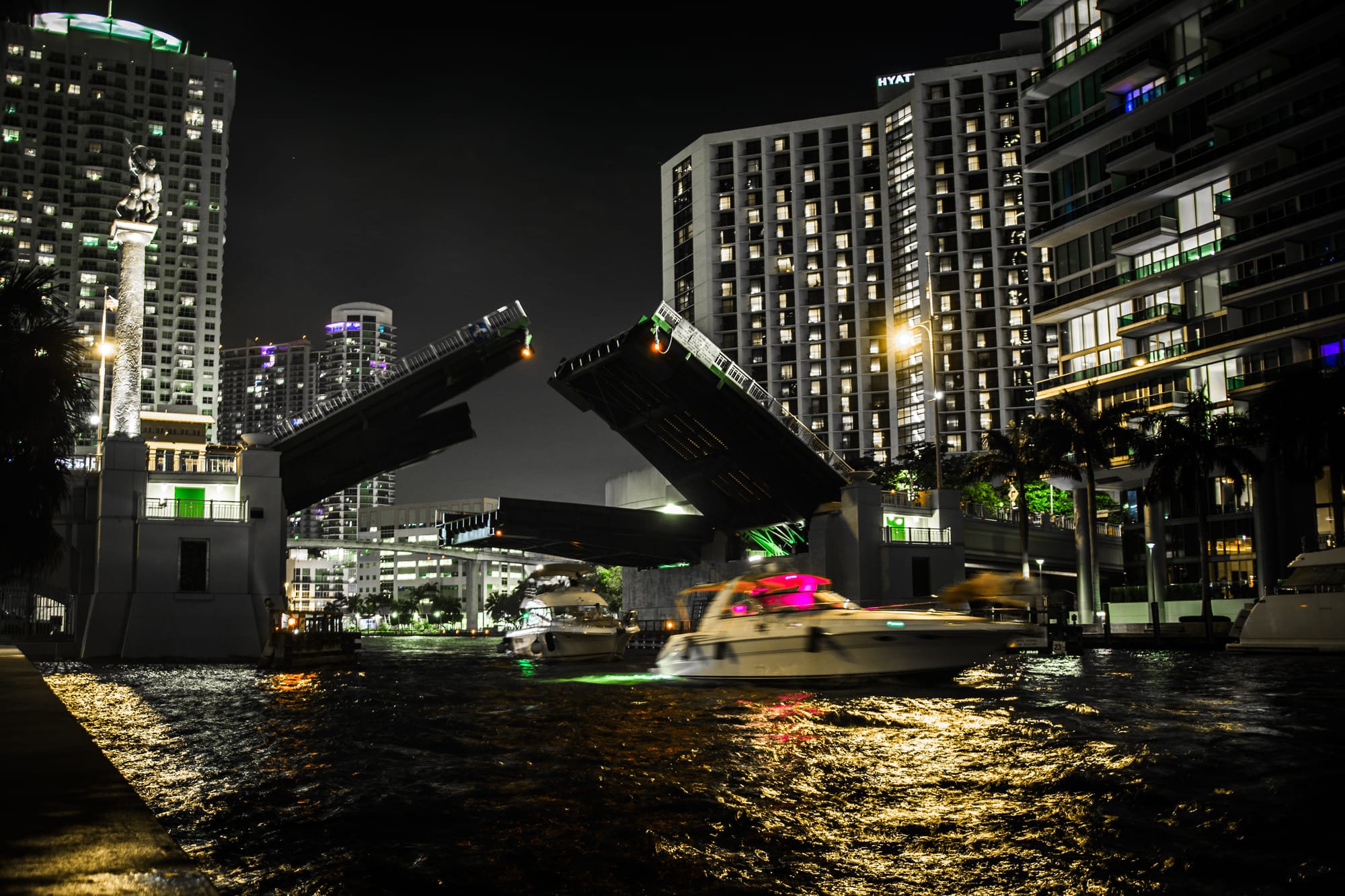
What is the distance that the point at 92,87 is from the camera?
509 ft

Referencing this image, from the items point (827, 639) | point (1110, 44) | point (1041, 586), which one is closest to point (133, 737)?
point (827, 639)

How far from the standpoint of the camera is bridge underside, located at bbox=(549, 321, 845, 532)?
1663 inches

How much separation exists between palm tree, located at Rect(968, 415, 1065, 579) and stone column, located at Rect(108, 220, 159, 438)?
40796 mm

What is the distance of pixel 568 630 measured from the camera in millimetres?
38812

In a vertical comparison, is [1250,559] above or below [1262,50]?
below

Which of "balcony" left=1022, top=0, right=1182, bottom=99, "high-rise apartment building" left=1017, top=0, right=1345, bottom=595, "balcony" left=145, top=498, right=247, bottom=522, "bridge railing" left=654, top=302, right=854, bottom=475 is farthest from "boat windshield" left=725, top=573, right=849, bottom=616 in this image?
"balcony" left=1022, top=0, right=1182, bottom=99

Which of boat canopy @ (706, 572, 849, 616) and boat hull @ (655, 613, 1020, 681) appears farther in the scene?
boat canopy @ (706, 572, 849, 616)

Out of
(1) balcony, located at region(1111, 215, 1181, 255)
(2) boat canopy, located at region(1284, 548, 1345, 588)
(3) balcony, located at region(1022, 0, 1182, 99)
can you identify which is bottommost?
(2) boat canopy, located at region(1284, 548, 1345, 588)

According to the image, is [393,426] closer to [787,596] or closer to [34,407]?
[787,596]

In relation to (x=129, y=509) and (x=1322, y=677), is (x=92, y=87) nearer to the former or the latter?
(x=129, y=509)

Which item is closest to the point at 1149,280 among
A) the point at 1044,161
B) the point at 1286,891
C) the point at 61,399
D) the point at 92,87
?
the point at 1044,161

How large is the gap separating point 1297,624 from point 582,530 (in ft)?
112

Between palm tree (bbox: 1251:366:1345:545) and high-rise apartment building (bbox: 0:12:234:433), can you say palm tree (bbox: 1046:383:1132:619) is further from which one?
high-rise apartment building (bbox: 0:12:234:433)

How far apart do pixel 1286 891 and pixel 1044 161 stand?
218 ft
